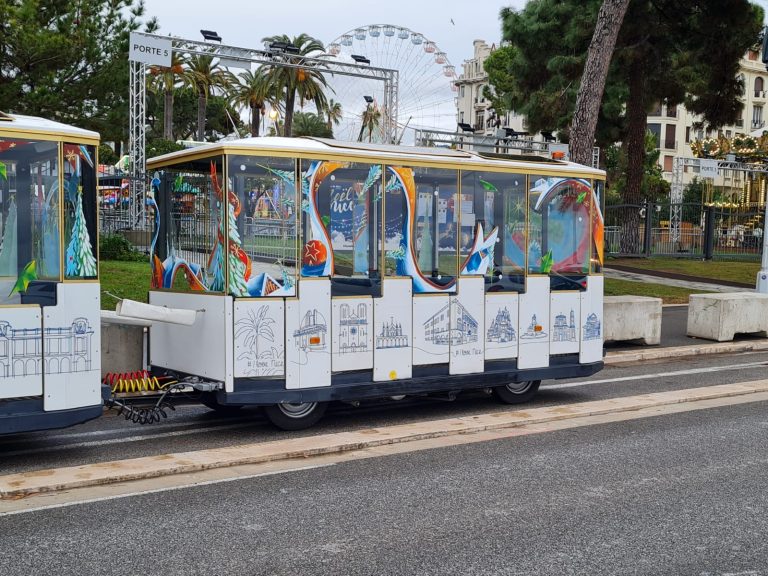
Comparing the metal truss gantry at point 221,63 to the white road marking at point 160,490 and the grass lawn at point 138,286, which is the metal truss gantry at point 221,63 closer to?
the grass lawn at point 138,286

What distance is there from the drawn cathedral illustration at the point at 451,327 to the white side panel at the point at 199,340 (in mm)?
2247

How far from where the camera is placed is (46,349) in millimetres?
7562

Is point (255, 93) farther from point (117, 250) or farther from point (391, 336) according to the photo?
point (391, 336)

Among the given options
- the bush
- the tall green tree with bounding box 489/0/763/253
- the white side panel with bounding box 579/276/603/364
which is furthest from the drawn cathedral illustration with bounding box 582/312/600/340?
the tall green tree with bounding box 489/0/763/253

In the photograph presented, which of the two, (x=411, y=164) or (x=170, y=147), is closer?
(x=411, y=164)

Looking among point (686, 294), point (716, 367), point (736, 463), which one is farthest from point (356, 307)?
point (686, 294)

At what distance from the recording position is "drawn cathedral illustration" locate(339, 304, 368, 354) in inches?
361

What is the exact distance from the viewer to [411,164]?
374 inches

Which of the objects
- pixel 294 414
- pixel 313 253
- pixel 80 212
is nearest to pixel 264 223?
pixel 313 253

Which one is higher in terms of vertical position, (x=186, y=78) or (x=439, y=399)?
(x=186, y=78)

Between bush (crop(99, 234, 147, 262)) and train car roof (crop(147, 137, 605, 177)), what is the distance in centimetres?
1344

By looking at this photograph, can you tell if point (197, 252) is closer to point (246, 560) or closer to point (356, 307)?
point (356, 307)

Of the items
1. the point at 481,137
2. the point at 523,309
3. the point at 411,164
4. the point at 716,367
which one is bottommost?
the point at 716,367

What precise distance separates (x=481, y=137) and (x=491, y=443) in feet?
58.2
